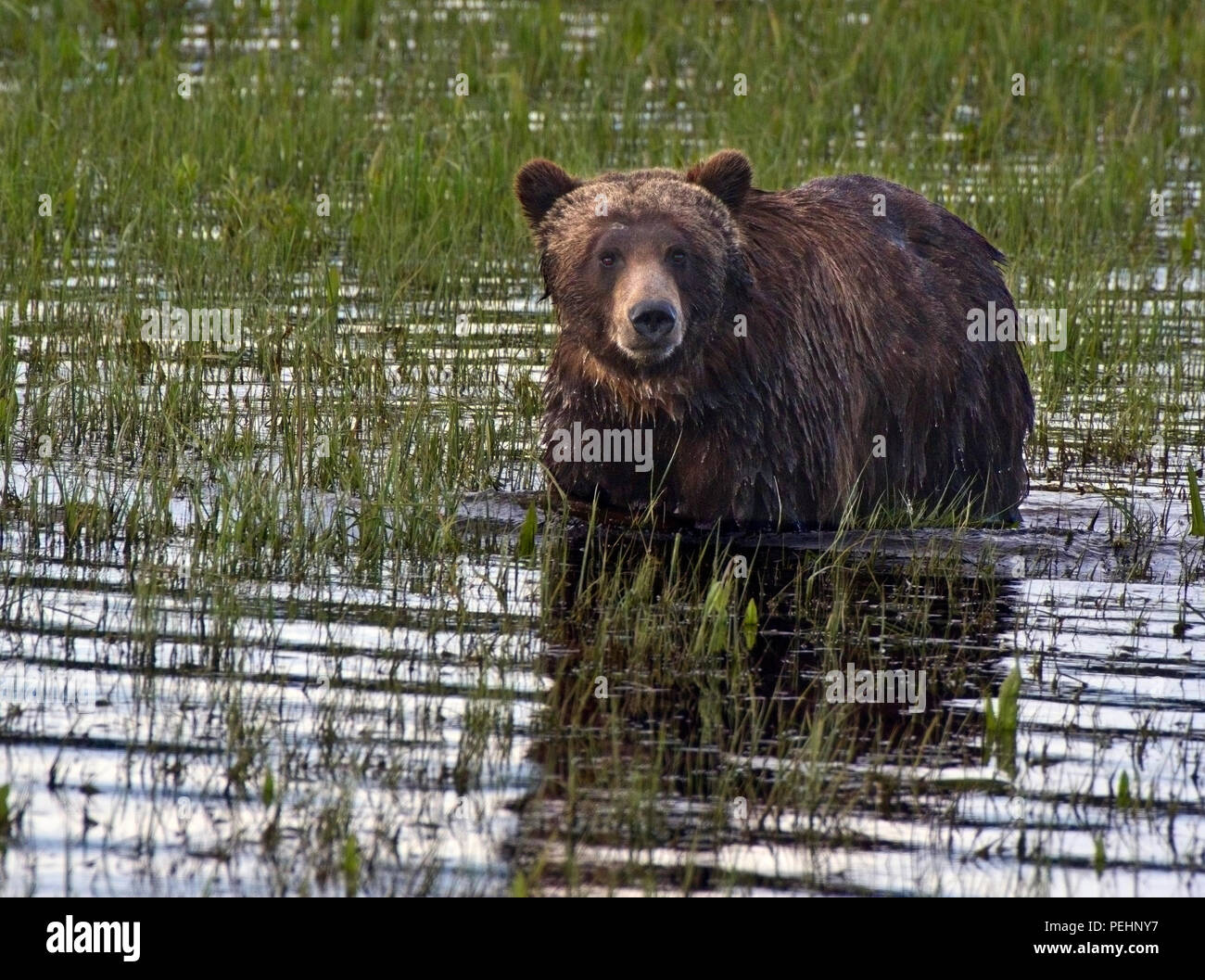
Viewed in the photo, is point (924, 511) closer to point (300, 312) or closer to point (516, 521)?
point (516, 521)

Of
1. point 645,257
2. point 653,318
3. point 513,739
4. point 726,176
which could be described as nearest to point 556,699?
point 513,739

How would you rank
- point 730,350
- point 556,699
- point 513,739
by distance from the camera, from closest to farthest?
point 513,739
point 556,699
point 730,350

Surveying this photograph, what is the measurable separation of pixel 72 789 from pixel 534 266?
23.3ft

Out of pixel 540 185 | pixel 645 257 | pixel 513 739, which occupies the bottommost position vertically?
pixel 513 739

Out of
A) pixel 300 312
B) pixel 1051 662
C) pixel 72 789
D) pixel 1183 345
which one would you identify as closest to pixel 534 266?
pixel 300 312

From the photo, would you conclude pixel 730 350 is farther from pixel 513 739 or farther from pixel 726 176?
pixel 513 739

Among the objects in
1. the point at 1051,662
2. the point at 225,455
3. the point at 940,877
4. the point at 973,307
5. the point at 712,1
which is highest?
the point at 712,1

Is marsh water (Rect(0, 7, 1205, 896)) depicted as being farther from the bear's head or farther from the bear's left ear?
the bear's left ear

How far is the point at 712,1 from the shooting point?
16891mm

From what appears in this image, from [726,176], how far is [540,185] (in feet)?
2.45

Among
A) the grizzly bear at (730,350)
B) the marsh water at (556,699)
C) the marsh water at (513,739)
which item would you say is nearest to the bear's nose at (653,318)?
the grizzly bear at (730,350)

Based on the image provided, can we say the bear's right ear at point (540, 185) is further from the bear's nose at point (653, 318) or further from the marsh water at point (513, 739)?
the marsh water at point (513, 739)

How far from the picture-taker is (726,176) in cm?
730

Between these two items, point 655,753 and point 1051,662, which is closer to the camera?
point 655,753
